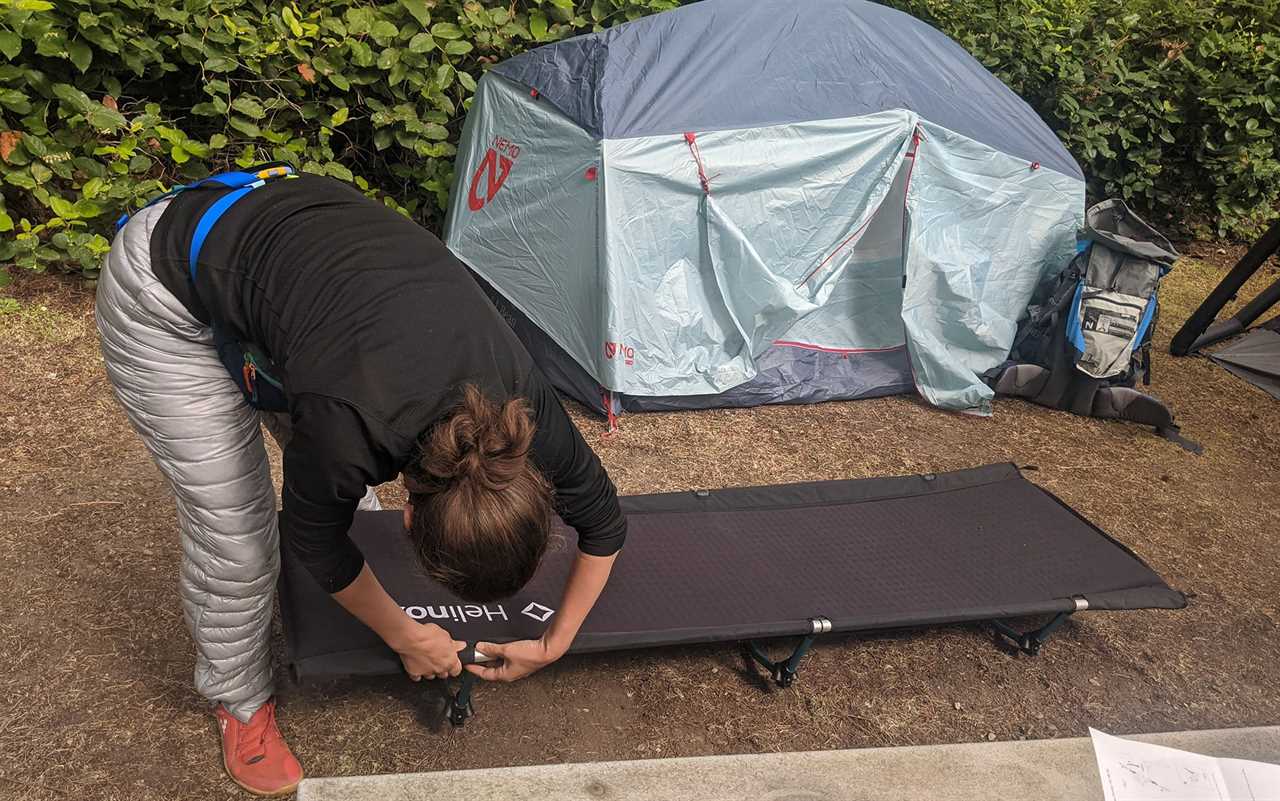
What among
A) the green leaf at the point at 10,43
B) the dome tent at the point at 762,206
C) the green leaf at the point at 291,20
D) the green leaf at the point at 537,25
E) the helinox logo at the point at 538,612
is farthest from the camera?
the green leaf at the point at 537,25

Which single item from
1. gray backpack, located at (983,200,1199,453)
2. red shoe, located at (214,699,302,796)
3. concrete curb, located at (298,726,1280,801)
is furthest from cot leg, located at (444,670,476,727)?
gray backpack, located at (983,200,1199,453)

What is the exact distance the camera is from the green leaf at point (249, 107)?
11.1ft

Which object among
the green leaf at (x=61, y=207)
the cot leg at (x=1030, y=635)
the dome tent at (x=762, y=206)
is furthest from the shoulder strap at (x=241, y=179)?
the green leaf at (x=61, y=207)

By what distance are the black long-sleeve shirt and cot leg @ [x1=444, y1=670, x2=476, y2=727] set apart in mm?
596

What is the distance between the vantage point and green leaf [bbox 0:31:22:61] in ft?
9.60

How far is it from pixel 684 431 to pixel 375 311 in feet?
7.01

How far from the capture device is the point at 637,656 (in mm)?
2100

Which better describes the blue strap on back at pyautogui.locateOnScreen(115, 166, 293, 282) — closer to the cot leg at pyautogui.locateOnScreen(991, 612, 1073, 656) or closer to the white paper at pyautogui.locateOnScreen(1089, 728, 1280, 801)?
the white paper at pyautogui.locateOnScreen(1089, 728, 1280, 801)

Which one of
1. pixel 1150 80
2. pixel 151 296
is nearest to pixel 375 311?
pixel 151 296

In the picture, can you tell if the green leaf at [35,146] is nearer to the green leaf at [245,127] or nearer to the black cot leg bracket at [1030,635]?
the green leaf at [245,127]

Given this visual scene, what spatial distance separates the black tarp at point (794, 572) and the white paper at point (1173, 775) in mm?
782

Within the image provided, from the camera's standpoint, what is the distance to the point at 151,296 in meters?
1.30

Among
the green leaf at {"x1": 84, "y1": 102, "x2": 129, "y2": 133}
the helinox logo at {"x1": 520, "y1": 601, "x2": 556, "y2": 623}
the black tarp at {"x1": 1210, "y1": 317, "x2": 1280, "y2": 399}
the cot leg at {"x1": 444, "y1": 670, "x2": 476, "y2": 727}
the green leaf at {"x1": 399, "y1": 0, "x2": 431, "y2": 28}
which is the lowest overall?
the cot leg at {"x1": 444, "y1": 670, "x2": 476, "y2": 727}

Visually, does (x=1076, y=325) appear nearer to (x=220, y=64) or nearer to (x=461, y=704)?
(x=461, y=704)
